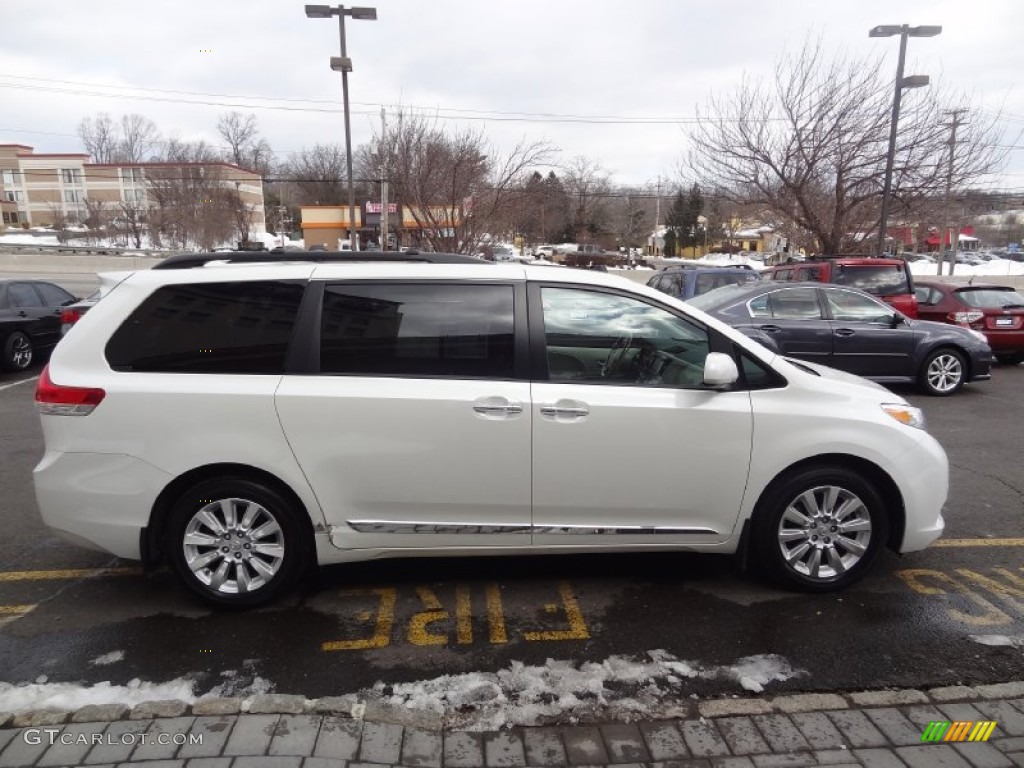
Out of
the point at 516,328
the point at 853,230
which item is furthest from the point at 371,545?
the point at 853,230

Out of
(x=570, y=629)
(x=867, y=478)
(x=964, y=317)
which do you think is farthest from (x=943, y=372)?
(x=570, y=629)

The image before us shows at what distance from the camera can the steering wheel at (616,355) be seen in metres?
3.46

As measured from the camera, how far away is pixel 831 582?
11.6 ft

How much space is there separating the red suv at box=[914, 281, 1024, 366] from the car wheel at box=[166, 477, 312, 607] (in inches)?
474

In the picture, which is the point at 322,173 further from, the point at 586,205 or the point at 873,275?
the point at 873,275

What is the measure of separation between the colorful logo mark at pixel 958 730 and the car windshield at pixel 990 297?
437 inches

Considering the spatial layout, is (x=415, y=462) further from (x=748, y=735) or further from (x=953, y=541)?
(x=953, y=541)

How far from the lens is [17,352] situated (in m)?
10.3

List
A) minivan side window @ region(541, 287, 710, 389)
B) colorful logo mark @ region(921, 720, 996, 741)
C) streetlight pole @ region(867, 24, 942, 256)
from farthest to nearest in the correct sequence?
1. streetlight pole @ region(867, 24, 942, 256)
2. minivan side window @ region(541, 287, 710, 389)
3. colorful logo mark @ region(921, 720, 996, 741)

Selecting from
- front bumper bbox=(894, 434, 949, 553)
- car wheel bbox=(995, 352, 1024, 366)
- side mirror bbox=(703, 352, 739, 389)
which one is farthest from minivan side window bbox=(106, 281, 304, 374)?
car wheel bbox=(995, 352, 1024, 366)

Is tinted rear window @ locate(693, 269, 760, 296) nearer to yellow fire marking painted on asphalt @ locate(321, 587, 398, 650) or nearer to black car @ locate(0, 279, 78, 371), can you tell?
yellow fire marking painted on asphalt @ locate(321, 587, 398, 650)

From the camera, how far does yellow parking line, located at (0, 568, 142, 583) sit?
12.4 ft

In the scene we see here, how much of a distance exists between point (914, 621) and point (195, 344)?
381cm

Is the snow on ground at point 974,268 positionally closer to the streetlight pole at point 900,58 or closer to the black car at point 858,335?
the streetlight pole at point 900,58
